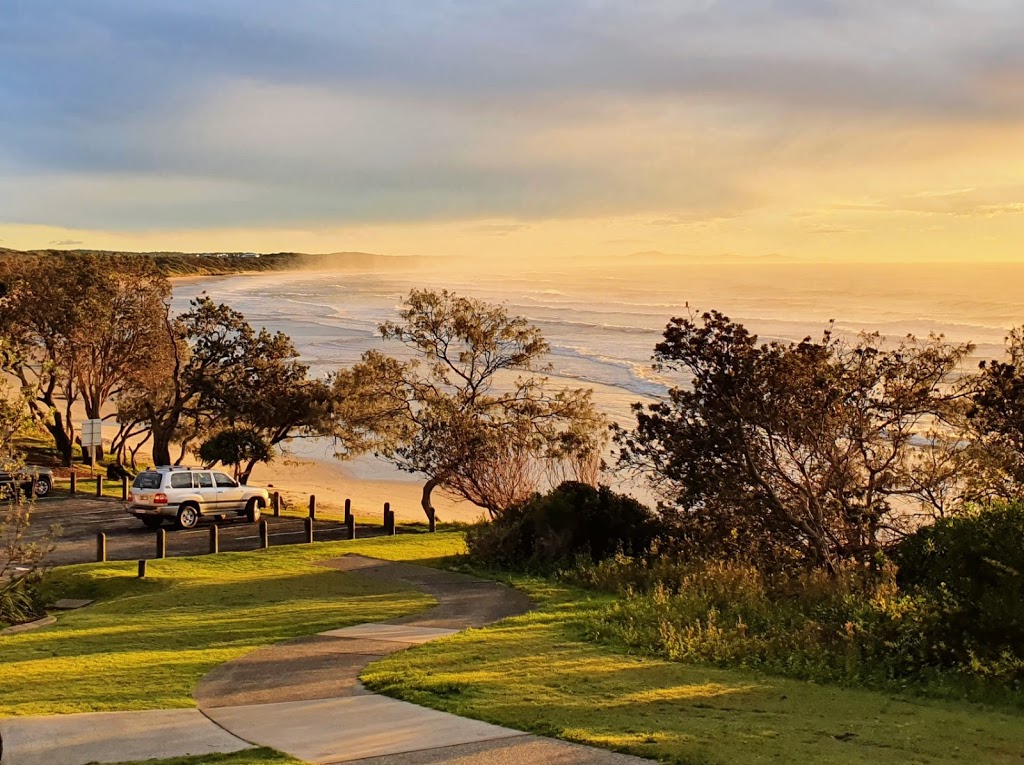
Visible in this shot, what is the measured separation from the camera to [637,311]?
113m

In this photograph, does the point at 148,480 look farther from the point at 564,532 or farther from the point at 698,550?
the point at 698,550

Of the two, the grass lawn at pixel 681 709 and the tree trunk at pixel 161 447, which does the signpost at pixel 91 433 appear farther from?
the grass lawn at pixel 681 709

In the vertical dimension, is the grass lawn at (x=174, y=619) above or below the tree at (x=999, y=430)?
below

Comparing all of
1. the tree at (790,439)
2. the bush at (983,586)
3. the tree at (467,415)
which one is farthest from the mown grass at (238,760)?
the tree at (467,415)

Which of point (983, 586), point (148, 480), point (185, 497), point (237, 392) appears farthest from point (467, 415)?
point (983, 586)

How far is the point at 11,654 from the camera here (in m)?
12.5

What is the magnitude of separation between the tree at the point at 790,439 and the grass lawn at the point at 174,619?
5696 millimetres

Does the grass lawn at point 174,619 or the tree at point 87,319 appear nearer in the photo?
the grass lawn at point 174,619

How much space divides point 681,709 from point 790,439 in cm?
992

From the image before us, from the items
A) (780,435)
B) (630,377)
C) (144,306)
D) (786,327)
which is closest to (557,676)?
(780,435)

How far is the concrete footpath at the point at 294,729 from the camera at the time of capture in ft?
26.0

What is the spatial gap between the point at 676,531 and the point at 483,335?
1319 centimetres

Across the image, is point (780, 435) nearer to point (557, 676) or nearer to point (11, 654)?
point (557, 676)

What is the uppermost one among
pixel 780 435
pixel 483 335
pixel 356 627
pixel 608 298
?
pixel 608 298
